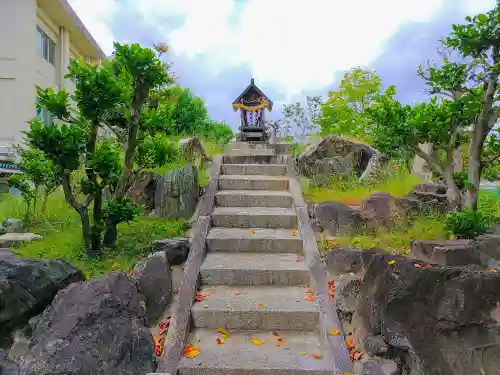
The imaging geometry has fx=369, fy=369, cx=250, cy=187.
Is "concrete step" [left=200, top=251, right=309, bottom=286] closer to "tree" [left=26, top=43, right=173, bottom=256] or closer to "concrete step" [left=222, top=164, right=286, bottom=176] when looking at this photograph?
"tree" [left=26, top=43, right=173, bottom=256]

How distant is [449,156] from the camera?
17.6 feet

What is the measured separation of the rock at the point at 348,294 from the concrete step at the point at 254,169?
3.35 m

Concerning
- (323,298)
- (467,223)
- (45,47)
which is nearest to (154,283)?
(323,298)

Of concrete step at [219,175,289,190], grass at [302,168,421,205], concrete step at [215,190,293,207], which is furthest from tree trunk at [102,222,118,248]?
grass at [302,168,421,205]

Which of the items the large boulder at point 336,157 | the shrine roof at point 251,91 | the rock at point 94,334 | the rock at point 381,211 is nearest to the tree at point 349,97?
the shrine roof at point 251,91

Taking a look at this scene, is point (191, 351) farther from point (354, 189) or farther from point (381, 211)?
point (354, 189)

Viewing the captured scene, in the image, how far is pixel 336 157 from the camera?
8906 mm

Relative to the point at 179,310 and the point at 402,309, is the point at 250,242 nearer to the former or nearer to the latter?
the point at 179,310

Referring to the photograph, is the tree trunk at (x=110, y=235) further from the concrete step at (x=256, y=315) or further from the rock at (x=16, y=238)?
the concrete step at (x=256, y=315)

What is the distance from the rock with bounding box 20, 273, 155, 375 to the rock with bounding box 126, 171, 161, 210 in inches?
129

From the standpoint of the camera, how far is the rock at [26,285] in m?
3.57

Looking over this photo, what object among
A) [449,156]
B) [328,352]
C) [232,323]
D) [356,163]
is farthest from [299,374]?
[356,163]

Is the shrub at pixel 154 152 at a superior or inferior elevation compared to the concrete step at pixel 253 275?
→ superior

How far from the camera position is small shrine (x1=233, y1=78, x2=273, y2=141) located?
1666 centimetres
